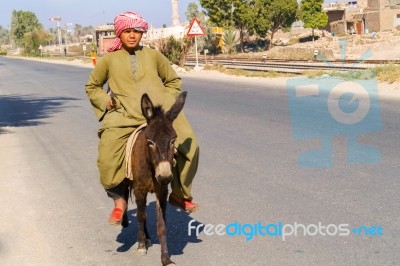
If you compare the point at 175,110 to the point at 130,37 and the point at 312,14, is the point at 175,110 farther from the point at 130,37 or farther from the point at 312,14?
the point at 312,14

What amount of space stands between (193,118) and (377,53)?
3228cm

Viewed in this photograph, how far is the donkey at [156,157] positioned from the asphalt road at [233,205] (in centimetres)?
58

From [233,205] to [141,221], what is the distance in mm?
1822

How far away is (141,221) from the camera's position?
509cm

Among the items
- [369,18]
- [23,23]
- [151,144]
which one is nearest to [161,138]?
[151,144]

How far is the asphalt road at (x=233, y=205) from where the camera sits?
5188 millimetres

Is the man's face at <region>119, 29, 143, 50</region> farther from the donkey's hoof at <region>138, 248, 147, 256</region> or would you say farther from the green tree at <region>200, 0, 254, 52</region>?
the green tree at <region>200, 0, 254, 52</region>

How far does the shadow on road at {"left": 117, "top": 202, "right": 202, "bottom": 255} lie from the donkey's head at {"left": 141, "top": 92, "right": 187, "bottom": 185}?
51.7 inches

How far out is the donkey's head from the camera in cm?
416

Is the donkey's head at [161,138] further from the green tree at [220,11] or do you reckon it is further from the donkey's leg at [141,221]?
the green tree at [220,11]

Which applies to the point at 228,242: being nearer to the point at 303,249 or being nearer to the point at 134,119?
the point at 303,249

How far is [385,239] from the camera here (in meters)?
5.21

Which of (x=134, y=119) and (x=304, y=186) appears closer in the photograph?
(x=134, y=119)

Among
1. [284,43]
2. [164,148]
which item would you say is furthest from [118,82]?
[284,43]
